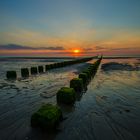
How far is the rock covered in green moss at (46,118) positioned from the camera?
4963 mm

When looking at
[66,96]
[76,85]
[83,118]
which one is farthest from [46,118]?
[76,85]

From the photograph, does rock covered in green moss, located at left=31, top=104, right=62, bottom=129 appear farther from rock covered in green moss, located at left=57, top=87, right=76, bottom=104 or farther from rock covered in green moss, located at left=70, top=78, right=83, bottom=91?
rock covered in green moss, located at left=70, top=78, right=83, bottom=91

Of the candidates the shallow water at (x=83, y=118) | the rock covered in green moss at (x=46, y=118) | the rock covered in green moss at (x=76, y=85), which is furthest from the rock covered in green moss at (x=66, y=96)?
the rock covered in green moss at (x=76, y=85)

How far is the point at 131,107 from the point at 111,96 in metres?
1.91

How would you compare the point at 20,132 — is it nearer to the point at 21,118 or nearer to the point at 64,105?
the point at 21,118

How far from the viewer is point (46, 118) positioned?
496 cm

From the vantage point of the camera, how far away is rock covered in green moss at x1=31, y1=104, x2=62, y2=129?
16.3ft

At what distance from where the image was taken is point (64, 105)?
24.6 feet

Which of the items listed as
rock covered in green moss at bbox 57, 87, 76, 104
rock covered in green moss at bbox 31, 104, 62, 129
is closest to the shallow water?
rock covered in green moss at bbox 31, 104, 62, 129

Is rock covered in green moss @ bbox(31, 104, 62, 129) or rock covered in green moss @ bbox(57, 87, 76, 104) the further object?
rock covered in green moss @ bbox(57, 87, 76, 104)

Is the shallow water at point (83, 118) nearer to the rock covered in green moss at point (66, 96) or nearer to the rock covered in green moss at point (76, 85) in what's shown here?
the rock covered in green moss at point (66, 96)

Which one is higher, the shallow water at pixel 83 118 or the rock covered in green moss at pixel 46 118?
the rock covered in green moss at pixel 46 118

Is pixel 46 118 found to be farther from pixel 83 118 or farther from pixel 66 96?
pixel 66 96

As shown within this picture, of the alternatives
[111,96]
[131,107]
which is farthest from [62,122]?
[111,96]
